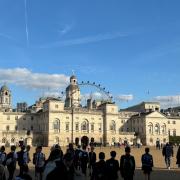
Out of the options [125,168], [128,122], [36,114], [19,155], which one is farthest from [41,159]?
[128,122]

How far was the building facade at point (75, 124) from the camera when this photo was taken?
378 ft

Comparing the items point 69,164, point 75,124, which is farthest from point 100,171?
point 75,124

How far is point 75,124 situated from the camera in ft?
394

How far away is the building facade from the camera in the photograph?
378ft

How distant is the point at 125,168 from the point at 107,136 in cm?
10893

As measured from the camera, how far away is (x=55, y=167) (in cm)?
967

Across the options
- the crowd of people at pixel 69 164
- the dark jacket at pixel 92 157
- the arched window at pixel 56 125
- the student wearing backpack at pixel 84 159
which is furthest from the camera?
the arched window at pixel 56 125

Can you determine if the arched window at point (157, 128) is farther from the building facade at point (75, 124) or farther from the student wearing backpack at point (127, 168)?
the student wearing backpack at point (127, 168)

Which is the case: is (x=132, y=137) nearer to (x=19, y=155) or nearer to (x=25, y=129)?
(x=25, y=129)

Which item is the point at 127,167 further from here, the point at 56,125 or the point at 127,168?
the point at 56,125

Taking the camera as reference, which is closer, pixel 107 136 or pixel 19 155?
pixel 19 155

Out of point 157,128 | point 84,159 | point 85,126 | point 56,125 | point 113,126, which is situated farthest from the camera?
point 157,128

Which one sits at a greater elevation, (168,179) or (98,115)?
(98,115)

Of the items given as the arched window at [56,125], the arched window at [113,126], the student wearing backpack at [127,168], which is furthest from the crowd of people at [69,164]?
the arched window at [113,126]
